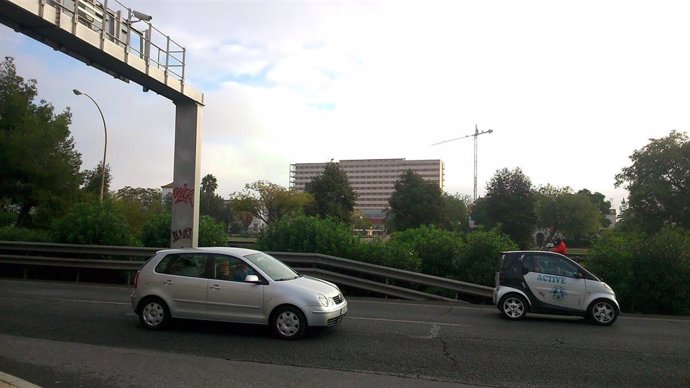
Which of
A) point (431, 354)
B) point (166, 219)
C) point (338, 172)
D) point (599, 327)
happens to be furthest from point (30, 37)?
point (338, 172)

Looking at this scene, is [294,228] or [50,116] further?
[50,116]

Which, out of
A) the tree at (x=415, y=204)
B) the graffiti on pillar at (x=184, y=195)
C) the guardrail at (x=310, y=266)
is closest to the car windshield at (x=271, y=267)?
the guardrail at (x=310, y=266)

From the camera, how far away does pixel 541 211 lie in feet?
225

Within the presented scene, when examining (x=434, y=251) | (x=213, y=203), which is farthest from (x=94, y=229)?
(x=213, y=203)

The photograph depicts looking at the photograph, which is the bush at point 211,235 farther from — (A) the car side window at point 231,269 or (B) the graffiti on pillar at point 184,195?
(A) the car side window at point 231,269

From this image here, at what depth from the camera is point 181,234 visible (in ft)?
52.8

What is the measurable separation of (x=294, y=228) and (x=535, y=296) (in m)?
7.85

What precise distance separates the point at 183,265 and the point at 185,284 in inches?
14.3

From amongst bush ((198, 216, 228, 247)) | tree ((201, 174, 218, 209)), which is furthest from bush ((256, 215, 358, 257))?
tree ((201, 174, 218, 209))

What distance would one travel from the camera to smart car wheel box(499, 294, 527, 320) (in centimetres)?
1065

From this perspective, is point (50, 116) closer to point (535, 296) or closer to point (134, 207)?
point (134, 207)

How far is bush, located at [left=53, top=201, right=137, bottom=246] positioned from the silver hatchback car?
8893mm

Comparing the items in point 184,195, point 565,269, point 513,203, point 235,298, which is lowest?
point 235,298

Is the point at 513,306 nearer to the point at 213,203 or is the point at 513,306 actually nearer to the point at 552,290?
the point at 552,290
